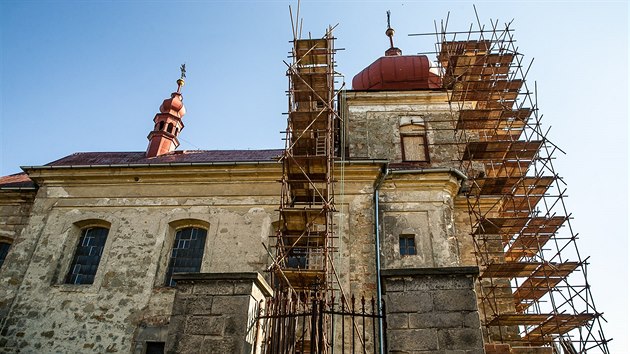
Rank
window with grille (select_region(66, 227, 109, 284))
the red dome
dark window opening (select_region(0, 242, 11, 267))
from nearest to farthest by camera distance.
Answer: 1. window with grille (select_region(66, 227, 109, 284))
2. dark window opening (select_region(0, 242, 11, 267))
3. the red dome

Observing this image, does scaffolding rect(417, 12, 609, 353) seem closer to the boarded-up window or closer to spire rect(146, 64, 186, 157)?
the boarded-up window

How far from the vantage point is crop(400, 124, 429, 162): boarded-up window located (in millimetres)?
14688

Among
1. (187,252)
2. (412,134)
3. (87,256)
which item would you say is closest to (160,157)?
(87,256)

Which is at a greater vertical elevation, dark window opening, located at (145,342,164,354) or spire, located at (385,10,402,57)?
spire, located at (385,10,402,57)

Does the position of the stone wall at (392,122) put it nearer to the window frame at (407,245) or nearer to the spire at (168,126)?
the window frame at (407,245)

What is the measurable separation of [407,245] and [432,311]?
6596 millimetres

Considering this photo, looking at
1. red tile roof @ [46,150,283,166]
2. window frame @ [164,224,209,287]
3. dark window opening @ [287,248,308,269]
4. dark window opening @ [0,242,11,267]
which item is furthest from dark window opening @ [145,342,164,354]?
red tile roof @ [46,150,283,166]

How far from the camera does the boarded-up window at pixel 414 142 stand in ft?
48.2

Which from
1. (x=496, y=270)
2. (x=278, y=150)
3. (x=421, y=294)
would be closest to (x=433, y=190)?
(x=496, y=270)

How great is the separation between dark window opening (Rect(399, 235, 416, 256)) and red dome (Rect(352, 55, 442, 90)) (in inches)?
275

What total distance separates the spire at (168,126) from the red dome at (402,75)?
7.85 m

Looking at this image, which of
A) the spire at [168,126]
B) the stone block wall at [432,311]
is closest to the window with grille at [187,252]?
the spire at [168,126]

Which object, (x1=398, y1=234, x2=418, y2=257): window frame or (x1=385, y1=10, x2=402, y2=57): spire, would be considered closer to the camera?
(x1=398, y1=234, x2=418, y2=257): window frame

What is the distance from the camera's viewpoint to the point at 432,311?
4.99 meters
